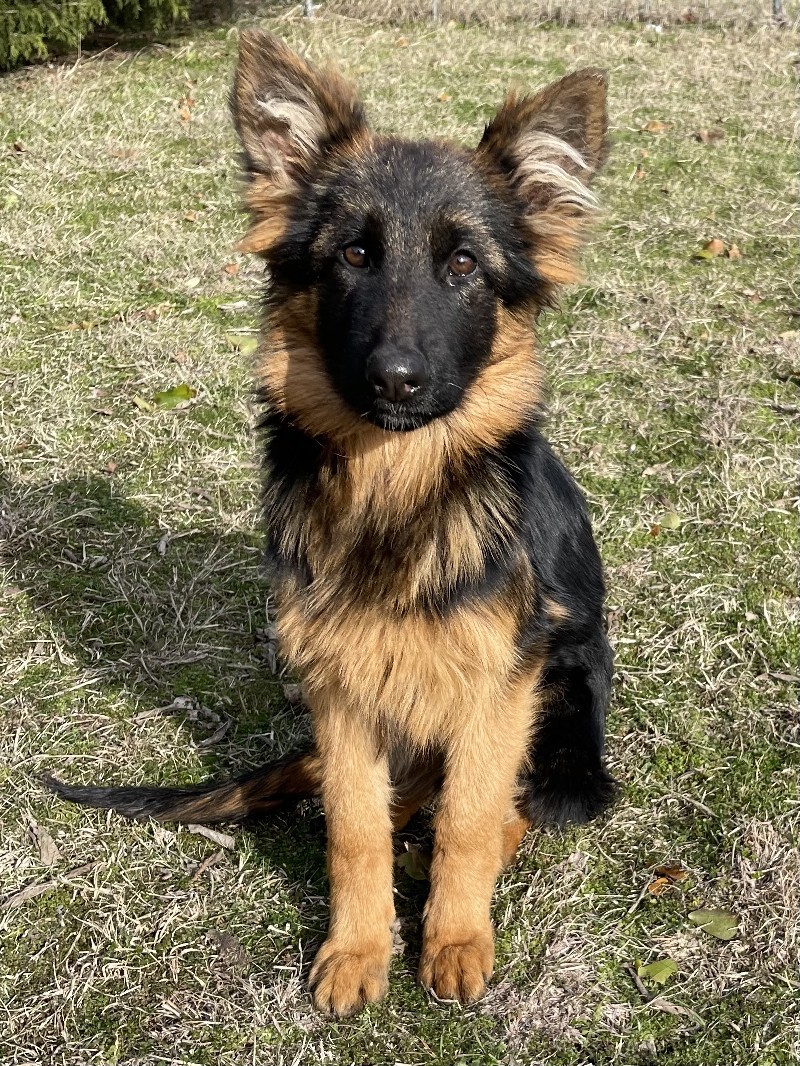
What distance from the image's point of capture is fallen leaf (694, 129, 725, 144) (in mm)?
9852

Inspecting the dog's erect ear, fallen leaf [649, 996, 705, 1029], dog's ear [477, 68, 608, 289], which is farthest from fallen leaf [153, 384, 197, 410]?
fallen leaf [649, 996, 705, 1029]

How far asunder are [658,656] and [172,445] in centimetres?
305

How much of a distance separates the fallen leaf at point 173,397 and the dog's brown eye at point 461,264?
348 centimetres

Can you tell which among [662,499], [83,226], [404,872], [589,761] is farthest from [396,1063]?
[83,226]

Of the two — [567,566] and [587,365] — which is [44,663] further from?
[587,365]

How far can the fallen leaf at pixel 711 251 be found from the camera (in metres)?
7.69

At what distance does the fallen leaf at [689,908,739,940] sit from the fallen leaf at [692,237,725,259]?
18.9 feet

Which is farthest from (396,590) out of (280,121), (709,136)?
(709,136)

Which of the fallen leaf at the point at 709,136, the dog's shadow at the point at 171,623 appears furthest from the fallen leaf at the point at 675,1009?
the fallen leaf at the point at 709,136

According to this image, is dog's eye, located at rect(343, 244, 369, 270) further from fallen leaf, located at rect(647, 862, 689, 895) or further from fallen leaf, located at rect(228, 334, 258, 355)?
fallen leaf, located at rect(228, 334, 258, 355)

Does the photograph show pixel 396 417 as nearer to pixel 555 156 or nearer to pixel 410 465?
pixel 410 465

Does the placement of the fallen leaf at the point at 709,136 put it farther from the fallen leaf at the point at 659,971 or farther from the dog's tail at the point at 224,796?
the fallen leaf at the point at 659,971

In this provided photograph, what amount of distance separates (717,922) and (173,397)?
4.36m

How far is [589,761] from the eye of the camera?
11.4 ft
